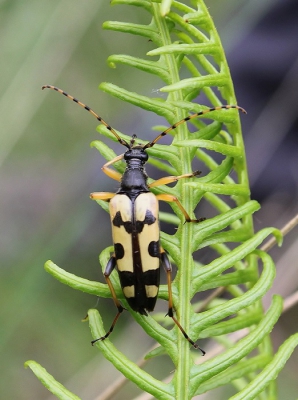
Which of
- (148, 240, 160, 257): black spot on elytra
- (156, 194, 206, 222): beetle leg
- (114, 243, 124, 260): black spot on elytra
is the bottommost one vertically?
(114, 243, 124, 260): black spot on elytra

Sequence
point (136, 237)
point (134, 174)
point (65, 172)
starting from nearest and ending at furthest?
point (136, 237) → point (134, 174) → point (65, 172)

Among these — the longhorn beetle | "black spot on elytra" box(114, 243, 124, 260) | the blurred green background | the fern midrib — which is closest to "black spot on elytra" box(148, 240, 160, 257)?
the longhorn beetle

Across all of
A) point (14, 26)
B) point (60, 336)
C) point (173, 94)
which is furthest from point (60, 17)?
point (173, 94)

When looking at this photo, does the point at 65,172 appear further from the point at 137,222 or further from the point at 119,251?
the point at 119,251

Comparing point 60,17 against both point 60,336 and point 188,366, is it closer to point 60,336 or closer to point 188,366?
point 60,336

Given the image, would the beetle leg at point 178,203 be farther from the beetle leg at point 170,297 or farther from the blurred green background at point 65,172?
the blurred green background at point 65,172

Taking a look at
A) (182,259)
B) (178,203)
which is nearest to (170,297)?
(182,259)

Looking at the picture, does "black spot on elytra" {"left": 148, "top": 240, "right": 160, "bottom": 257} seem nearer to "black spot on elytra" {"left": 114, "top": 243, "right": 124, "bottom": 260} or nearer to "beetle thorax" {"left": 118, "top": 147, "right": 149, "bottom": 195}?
"black spot on elytra" {"left": 114, "top": 243, "right": 124, "bottom": 260}
